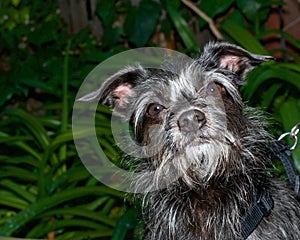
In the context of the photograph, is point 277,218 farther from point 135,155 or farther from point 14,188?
point 14,188

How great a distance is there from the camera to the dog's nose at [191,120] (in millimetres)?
3410

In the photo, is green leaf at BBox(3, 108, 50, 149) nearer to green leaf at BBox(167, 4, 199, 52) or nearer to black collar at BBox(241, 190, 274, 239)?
green leaf at BBox(167, 4, 199, 52)

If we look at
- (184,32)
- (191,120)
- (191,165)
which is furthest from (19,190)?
(191,120)

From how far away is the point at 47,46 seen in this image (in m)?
7.84

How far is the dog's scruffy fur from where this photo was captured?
3568 mm

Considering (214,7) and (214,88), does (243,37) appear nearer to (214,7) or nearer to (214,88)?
(214,7)

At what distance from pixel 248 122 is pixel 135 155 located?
2.01 ft

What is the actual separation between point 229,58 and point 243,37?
162 cm

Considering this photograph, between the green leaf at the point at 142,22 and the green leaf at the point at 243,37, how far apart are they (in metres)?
1.16

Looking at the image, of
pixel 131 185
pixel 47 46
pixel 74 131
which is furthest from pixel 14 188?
pixel 47 46

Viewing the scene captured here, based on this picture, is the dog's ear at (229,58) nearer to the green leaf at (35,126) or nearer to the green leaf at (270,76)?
the green leaf at (270,76)

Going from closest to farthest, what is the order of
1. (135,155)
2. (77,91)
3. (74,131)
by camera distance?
(135,155), (74,131), (77,91)

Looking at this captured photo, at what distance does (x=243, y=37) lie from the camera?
5547mm

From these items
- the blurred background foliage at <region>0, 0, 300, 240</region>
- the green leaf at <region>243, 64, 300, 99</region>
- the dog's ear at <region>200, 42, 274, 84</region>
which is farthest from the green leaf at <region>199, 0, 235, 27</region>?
the dog's ear at <region>200, 42, 274, 84</region>
